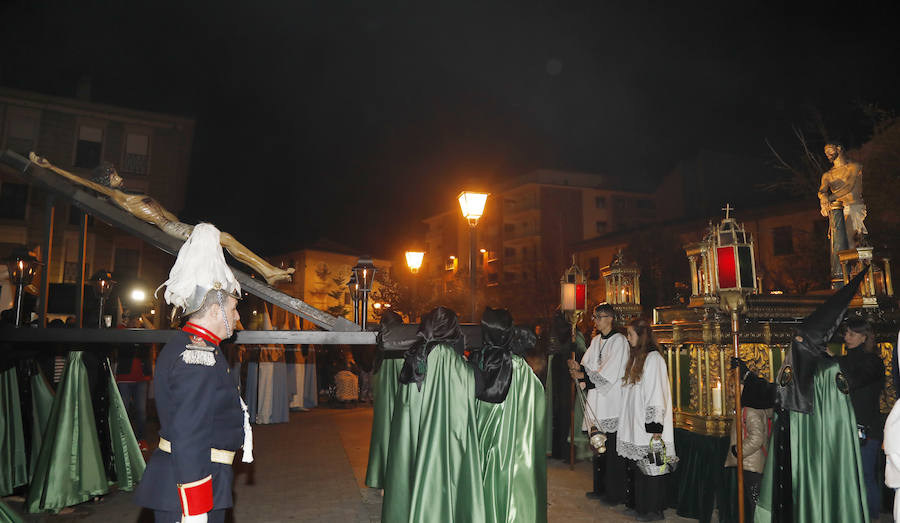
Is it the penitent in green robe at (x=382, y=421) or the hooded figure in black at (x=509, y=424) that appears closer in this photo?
the hooded figure in black at (x=509, y=424)

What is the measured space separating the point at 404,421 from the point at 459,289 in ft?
96.2

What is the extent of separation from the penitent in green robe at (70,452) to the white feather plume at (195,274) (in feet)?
13.5

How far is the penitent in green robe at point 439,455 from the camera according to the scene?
449 cm

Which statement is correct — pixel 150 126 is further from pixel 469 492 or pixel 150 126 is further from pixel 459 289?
pixel 469 492

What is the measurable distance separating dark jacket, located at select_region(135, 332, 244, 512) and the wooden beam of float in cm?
95

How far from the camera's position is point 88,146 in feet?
90.9

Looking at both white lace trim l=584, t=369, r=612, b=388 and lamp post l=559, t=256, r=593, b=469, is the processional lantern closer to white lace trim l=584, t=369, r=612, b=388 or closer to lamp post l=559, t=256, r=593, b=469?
lamp post l=559, t=256, r=593, b=469

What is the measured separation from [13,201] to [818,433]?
3124 cm

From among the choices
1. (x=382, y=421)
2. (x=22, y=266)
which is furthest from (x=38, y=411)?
(x=382, y=421)

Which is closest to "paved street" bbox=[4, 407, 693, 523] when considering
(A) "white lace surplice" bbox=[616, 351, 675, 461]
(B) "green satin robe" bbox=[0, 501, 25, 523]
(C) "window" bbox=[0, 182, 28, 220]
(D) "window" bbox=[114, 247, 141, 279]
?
(A) "white lace surplice" bbox=[616, 351, 675, 461]

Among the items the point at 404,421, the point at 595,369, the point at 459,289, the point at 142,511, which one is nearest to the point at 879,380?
the point at 595,369

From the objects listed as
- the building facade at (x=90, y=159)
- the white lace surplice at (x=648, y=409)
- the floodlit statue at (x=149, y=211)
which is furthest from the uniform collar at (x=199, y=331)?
the building facade at (x=90, y=159)

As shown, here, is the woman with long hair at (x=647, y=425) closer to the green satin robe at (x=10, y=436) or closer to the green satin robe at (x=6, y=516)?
the green satin robe at (x=6, y=516)

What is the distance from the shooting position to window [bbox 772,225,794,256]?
2688 centimetres
